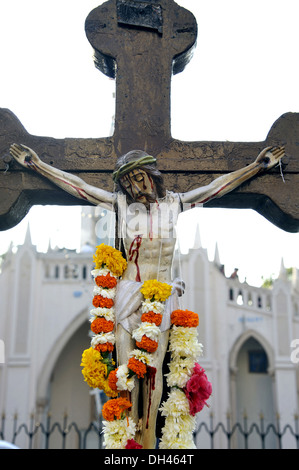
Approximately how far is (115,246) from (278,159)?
130 centimetres

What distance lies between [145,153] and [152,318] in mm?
1114

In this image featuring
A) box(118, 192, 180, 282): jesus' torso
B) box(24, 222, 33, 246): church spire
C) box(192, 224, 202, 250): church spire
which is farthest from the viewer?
box(24, 222, 33, 246): church spire

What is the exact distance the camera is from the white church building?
1634 cm

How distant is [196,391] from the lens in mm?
3268

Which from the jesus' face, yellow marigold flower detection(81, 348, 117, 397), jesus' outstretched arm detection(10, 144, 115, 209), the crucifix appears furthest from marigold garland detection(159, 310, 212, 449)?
jesus' outstretched arm detection(10, 144, 115, 209)

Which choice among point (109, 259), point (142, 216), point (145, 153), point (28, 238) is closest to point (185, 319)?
point (109, 259)

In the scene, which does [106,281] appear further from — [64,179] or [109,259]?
[64,179]

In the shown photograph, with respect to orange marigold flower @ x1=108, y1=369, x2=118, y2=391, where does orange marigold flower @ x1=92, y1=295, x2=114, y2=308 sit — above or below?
above

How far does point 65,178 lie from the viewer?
3826 millimetres

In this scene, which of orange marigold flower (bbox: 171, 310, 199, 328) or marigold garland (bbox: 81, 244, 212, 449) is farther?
orange marigold flower (bbox: 171, 310, 199, 328)

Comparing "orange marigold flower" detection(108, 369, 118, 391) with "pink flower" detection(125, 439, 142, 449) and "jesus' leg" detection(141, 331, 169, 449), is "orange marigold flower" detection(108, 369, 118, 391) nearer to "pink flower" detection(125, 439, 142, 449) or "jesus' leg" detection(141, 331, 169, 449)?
"jesus' leg" detection(141, 331, 169, 449)

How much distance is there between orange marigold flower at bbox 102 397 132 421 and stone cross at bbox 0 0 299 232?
1.44 metres

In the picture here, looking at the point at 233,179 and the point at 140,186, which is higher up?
the point at 233,179

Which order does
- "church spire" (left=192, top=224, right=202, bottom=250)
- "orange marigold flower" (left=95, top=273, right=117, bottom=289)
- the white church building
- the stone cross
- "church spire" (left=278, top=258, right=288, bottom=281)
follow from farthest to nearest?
"church spire" (left=278, top=258, right=288, bottom=281), the white church building, "church spire" (left=192, top=224, right=202, bottom=250), the stone cross, "orange marigold flower" (left=95, top=273, right=117, bottom=289)
